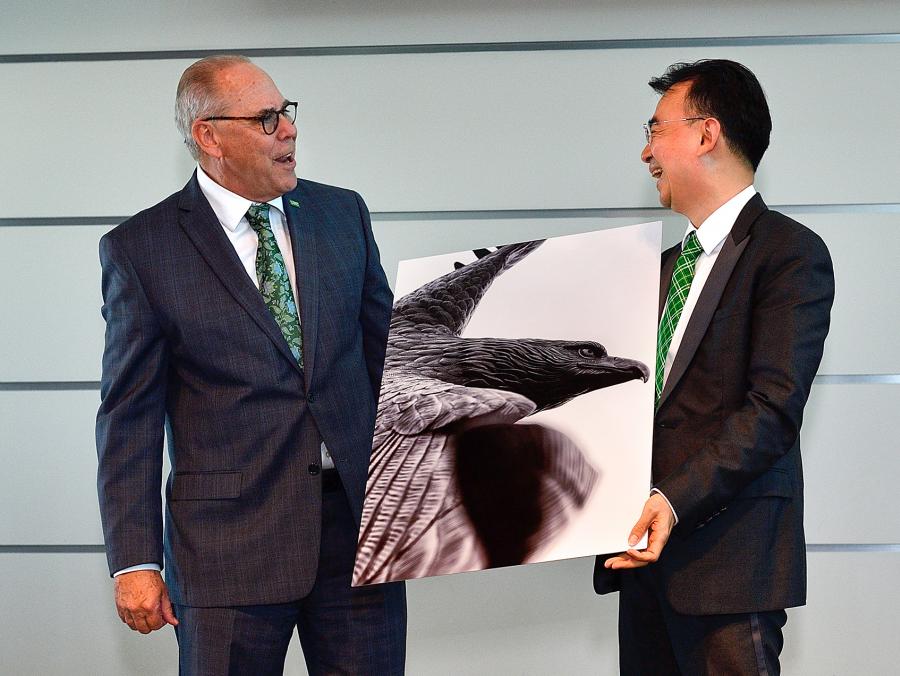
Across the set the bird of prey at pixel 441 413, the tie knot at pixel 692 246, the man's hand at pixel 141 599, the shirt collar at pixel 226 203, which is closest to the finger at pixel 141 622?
the man's hand at pixel 141 599

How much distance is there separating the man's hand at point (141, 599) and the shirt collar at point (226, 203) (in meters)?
0.66

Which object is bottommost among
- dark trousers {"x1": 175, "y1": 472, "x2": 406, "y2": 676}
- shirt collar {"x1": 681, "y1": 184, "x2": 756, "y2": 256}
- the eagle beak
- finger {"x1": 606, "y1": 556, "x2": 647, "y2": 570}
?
dark trousers {"x1": 175, "y1": 472, "x2": 406, "y2": 676}

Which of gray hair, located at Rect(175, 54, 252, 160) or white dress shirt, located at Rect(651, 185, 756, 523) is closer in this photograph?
white dress shirt, located at Rect(651, 185, 756, 523)

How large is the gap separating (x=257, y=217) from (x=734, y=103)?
35.2 inches

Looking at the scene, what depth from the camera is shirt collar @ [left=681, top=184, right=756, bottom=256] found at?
1687 millimetres

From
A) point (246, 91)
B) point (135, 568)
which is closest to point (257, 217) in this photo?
point (246, 91)

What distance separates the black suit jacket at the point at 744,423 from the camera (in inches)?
60.1

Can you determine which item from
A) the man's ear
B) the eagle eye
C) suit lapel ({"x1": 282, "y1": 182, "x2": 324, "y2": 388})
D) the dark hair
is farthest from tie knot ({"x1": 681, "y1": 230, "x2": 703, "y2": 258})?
the man's ear

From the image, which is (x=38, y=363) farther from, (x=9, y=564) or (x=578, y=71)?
(x=578, y=71)

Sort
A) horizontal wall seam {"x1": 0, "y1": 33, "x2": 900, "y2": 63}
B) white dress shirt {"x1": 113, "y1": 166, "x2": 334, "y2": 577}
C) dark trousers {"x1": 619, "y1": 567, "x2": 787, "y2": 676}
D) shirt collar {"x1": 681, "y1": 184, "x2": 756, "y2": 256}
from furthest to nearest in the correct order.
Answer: horizontal wall seam {"x1": 0, "y1": 33, "x2": 900, "y2": 63} → white dress shirt {"x1": 113, "y1": 166, "x2": 334, "y2": 577} → shirt collar {"x1": 681, "y1": 184, "x2": 756, "y2": 256} → dark trousers {"x1": 619, "y1": 567, "x2": 787, "y2": 676}

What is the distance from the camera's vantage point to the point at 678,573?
1611 mm

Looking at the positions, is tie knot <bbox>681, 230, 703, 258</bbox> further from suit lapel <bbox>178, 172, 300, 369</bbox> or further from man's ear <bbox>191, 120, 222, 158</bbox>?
man's ear <bbox>191, 120, 222, 158</bbox>

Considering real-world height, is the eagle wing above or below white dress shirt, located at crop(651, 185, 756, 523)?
below

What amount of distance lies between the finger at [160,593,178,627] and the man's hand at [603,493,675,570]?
0.81 meters
